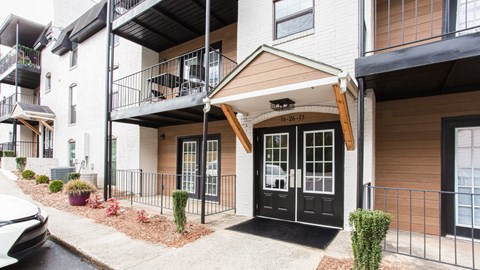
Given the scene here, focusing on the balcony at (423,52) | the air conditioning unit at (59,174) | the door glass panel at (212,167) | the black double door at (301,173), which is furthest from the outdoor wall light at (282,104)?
the air conditioning unit at (59,174)

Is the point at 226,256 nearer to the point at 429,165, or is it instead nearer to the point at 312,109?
the point at 312,109

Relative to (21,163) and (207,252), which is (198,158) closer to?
(207,252)

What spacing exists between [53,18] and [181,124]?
40.8 feet

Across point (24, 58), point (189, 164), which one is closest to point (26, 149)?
point (24, 58)

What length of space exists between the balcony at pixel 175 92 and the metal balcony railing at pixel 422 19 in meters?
3.57

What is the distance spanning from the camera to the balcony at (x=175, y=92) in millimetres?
6852

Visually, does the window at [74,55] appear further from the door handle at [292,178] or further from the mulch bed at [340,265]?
the mulch bed at [340,265]

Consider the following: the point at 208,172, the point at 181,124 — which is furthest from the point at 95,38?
the point at 208,172

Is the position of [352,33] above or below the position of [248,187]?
above

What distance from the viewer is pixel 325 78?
4.18 m

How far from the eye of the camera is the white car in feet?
11.2

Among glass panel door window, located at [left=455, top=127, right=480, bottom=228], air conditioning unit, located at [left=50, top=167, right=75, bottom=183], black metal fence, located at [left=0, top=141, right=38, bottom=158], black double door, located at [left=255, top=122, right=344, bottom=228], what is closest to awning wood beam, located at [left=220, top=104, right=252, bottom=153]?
black double door, located at [left=255, top=122, right=344, bottom=228]

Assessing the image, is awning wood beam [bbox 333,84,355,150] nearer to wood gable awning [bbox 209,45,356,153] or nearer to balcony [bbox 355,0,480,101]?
wood gable awning [bbox 209,45,356,153]

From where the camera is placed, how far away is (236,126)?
600 centimetres
